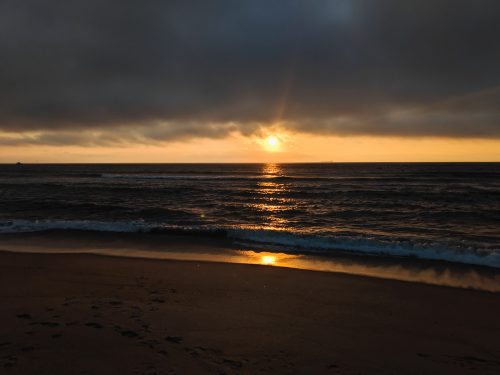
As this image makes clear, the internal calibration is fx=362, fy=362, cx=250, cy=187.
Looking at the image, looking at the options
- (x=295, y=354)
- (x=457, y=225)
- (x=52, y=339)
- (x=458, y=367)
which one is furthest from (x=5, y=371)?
(x=457, y=225)

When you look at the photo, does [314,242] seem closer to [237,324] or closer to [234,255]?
[234,255]

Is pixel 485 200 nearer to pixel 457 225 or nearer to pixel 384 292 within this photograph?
pixel 457 225

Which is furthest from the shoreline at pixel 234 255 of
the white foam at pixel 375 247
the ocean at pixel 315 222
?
the ocean at pixel 315 222

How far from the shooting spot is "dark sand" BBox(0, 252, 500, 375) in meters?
4.09

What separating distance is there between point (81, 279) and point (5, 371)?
3860mm

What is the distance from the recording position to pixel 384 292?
6980 millimetres

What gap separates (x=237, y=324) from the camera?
5.18 metres

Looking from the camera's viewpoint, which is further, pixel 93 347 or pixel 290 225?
pixel 290 225

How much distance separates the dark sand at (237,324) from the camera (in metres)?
4.09

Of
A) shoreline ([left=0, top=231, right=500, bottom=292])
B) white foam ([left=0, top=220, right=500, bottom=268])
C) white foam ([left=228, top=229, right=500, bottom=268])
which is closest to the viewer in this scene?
shoreline ([left=0, top=231, right=500, bottom=292])

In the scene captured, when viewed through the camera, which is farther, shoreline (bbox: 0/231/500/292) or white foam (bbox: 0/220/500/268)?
white foam (bbox: 0/220/500/268)

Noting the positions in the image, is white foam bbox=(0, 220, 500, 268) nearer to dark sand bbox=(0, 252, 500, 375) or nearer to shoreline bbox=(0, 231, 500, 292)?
shoreline bbox=(0, 231, 500, 292)

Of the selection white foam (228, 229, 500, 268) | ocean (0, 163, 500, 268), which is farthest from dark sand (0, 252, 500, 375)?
ocean (0, 163, 500, 268)

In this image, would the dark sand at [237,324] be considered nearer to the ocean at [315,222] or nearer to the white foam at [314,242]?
the white foam at [314,242]
